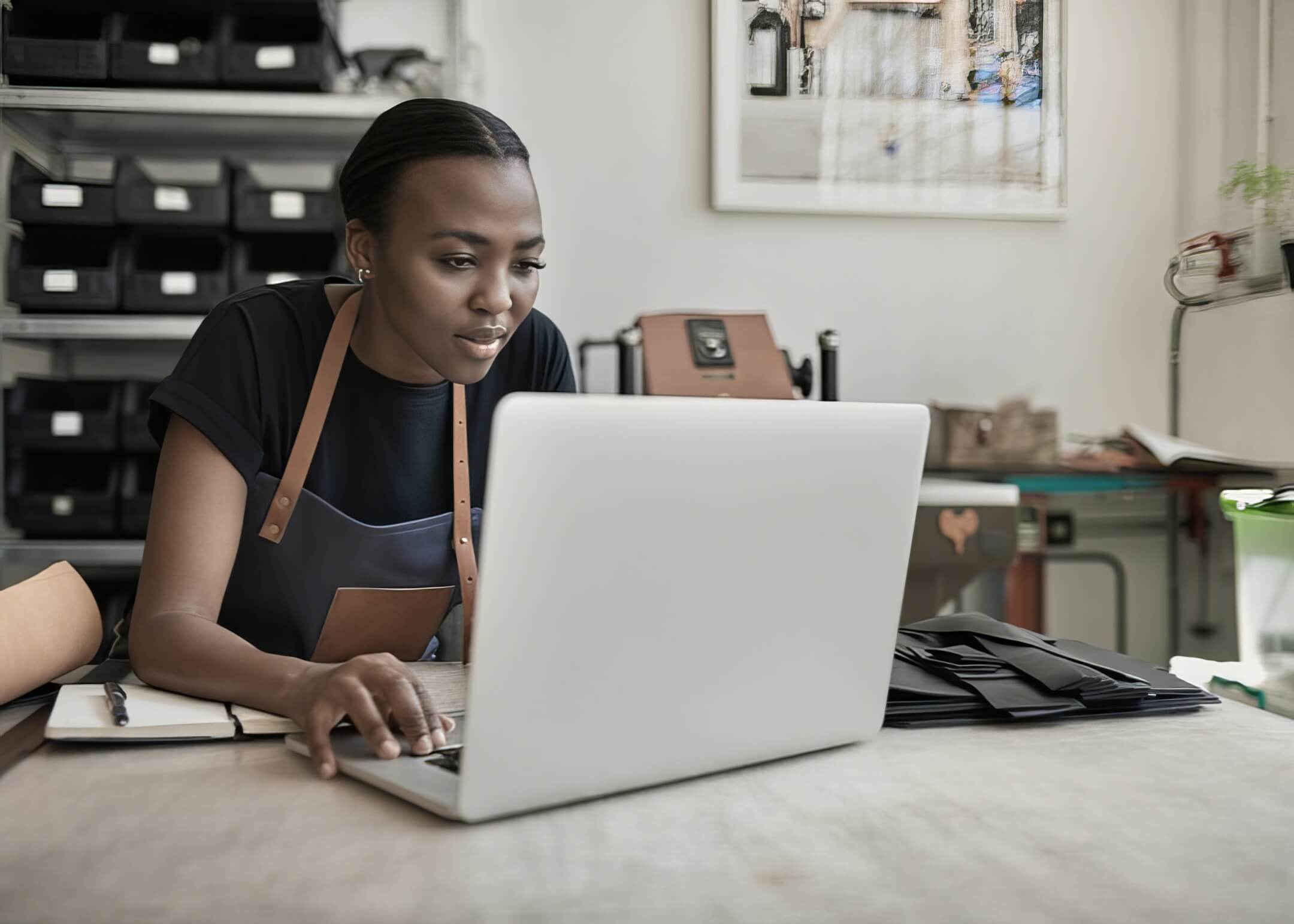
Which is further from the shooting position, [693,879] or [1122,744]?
[1122,744]

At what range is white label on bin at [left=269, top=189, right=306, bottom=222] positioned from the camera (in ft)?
6.92

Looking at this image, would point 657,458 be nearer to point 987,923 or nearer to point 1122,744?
point 987,923

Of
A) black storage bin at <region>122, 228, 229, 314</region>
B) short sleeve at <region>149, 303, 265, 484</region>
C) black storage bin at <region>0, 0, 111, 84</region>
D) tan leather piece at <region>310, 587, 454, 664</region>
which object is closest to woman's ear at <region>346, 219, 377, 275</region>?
short sleeve at <region>149, 303, 265, 484</region>

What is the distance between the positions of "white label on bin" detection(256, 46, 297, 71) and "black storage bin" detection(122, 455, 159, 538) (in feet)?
2.62

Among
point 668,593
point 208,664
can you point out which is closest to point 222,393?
point 208,664

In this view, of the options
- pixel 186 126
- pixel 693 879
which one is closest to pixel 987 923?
pixel 693 879

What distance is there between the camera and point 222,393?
103 centimetres

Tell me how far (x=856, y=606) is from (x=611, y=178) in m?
2.11

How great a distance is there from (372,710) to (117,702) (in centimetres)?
21

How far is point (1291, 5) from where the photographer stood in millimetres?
2439

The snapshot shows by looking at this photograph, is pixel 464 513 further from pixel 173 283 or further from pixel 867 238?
pixel 867 238

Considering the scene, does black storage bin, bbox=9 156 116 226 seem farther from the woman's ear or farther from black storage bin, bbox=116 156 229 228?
the woman's ear

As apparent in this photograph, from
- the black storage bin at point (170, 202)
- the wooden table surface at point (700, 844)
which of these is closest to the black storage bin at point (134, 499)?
the black storage bin at point (170, 202)

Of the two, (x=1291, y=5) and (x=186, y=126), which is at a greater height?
(x=1291, y=5)
